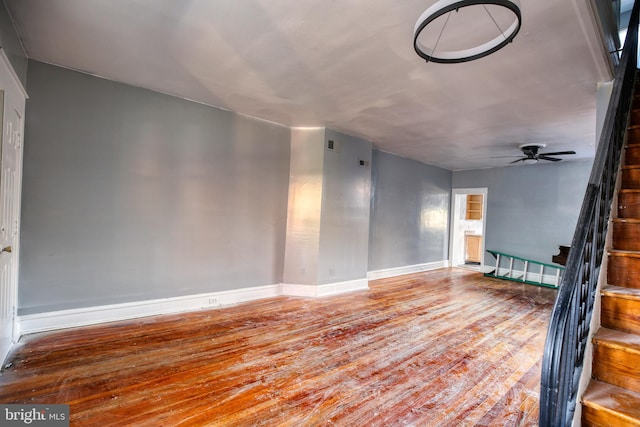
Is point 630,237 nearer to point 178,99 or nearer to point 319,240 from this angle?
point 319,240

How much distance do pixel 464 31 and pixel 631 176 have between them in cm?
144

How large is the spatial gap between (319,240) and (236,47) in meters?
2.85

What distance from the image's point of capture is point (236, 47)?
2.40 metres

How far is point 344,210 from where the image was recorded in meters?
4.84

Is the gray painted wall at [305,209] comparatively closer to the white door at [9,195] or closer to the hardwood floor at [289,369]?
the hardwood floor at [289,369]

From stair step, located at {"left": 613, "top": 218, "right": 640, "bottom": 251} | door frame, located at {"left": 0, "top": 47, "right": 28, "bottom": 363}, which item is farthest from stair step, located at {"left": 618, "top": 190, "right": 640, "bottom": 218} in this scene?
door frame, located at {"left": 0, "top": 47, "right": 28, "bottom": 363}

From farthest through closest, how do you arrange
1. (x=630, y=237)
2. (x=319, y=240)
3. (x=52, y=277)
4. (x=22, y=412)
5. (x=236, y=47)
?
1. (x=319, y=240)
2. (x=52, y=277)
3. (x=236, y=47)
4. (x=22, y=412)
5. (x=630, y=237)

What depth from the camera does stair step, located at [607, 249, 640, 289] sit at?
58.5 inches

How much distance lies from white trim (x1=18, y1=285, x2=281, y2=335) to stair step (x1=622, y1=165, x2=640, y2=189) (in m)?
3.93

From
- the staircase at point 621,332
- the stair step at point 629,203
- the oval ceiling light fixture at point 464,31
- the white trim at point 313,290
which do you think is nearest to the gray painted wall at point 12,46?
the oval ceiling light fixture at point 464,31

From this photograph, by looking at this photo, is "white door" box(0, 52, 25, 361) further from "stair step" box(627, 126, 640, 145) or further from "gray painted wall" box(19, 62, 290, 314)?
"stair step" box(627, 126, 640, 145)

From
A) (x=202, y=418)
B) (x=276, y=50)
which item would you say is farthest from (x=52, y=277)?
(x=276, y=50)

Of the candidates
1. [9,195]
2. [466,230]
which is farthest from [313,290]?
[466,230]

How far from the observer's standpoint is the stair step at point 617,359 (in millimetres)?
1192
